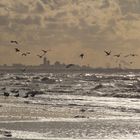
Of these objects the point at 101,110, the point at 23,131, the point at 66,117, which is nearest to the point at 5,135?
the point at 23,131

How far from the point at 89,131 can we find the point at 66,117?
289 inches

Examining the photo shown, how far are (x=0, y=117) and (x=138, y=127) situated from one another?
369 inches

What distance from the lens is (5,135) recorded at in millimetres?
27484

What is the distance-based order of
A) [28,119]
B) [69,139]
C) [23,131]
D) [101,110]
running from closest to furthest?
[69,139]
[23,131]
[28,119]
[101,110]

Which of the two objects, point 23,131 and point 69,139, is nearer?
point 69,139

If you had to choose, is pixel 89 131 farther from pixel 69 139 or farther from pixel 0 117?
pixel 0 117

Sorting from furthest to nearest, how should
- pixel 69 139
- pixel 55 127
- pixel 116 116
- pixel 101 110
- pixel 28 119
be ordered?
1. pixel 101 110
2. pixel 116 116
3. pixel 28 119
4. pixel 55 127
5. pixel 69 139

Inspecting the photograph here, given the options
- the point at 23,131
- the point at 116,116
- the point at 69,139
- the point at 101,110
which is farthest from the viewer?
the point at 101,110

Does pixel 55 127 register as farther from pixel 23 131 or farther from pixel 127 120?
pixel 127 120

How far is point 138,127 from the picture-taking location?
3188 cm

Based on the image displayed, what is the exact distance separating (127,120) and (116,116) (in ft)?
8.56

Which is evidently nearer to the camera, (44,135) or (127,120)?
(44,135)

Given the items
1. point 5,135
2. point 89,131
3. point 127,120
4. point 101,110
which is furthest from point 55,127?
point 101,110

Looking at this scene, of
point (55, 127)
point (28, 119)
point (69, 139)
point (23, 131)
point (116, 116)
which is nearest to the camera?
point (69, 139)
